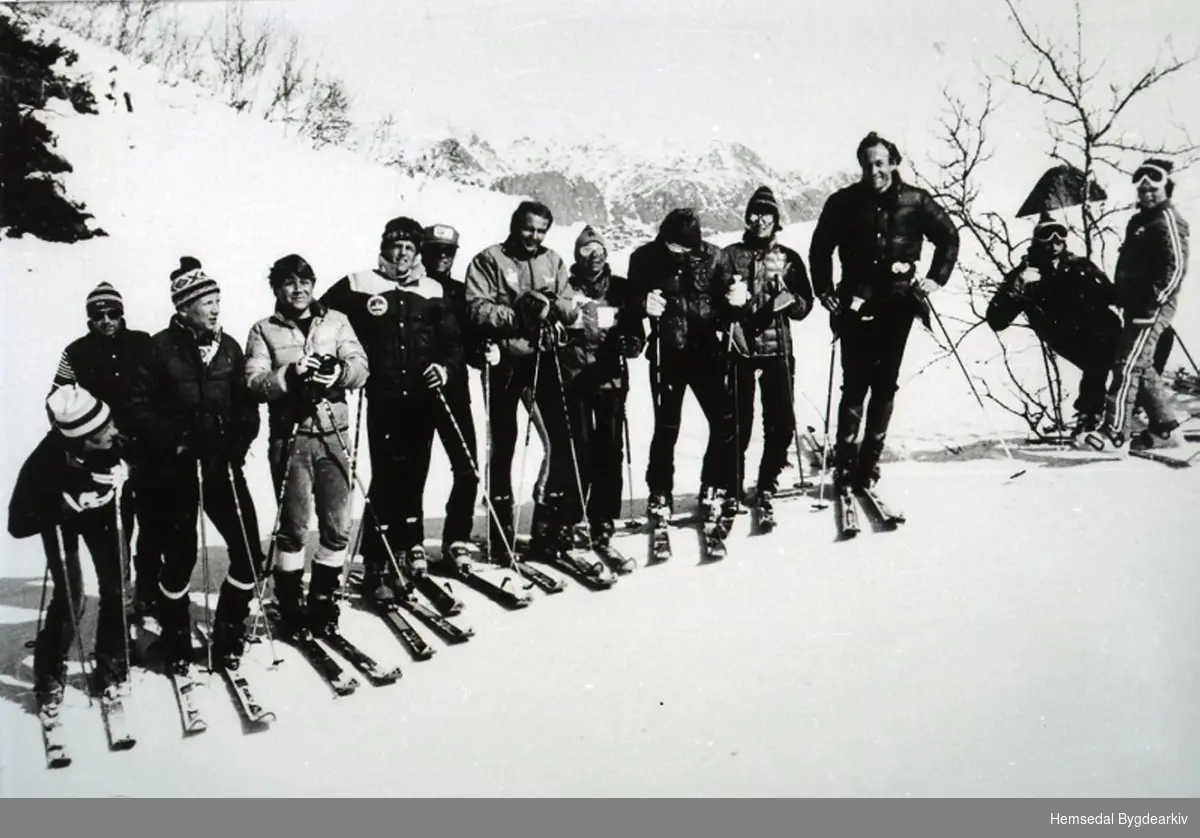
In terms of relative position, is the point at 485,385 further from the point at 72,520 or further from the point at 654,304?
the point at 72,520

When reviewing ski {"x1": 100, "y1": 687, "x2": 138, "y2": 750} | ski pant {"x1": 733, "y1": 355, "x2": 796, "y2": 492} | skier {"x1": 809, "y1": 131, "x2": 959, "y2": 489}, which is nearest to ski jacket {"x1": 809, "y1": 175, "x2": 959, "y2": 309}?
skier {"x1": 809, "y1": 131, "x2": 959, "y2": 489}

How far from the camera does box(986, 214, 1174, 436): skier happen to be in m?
5.29

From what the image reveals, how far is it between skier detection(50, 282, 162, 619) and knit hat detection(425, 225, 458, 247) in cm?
139

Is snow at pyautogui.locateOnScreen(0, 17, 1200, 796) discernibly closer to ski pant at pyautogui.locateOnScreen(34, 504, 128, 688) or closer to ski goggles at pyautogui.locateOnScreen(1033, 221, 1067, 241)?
ski pant at pyautogui.locateOnScreen(34, 504, 128, 688)

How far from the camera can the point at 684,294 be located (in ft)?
15.9

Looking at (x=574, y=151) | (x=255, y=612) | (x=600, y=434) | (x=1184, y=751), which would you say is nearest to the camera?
(x=1184, y=751)

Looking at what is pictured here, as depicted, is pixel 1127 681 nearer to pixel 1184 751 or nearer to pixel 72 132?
pixel 1184 751

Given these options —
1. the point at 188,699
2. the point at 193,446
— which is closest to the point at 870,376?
the point at 193,446

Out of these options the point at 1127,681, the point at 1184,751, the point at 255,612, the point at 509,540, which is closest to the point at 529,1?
the point at 509,540

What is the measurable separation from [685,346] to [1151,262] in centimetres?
258

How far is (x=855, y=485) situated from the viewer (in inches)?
202

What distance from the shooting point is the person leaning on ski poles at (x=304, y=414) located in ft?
12.6

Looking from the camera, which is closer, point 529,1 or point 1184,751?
point 1184,751

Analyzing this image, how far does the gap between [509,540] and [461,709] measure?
3.88ft
